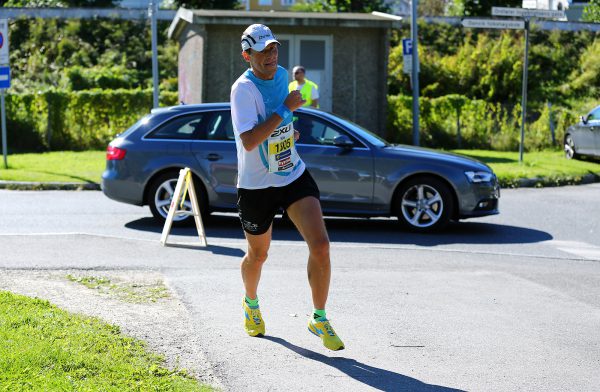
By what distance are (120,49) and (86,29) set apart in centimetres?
255

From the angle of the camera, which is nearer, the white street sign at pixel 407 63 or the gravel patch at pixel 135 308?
the gravel patch at pixel 135 308

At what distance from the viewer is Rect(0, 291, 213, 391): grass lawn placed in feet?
16.3

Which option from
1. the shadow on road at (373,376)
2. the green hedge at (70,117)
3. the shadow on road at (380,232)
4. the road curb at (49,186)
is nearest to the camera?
the shadow on road at (373,376)

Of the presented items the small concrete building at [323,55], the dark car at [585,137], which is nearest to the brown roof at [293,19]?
the small concrete building at [323,55]

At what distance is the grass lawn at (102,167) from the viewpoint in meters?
17.8

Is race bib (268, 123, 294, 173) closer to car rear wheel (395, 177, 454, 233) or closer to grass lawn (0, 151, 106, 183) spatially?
car rear wheel (395, 177, 454, 233)

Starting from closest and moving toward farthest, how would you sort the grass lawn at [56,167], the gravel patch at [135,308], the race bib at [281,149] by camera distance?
the gravel patch at [135,308] < the race bib at [281,149] < the grass lawn at [56,167]

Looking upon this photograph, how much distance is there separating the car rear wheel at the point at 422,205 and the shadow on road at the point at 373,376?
582cm

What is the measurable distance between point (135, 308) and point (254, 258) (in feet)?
3.85

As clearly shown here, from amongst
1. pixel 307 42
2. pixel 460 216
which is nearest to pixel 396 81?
pixel 307 42

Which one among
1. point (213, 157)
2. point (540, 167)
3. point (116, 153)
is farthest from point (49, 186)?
point (540, 167)

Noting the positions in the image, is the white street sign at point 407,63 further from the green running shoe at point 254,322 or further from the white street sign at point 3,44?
the green running shoe at point 254,322

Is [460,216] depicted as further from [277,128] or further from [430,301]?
[277,128]

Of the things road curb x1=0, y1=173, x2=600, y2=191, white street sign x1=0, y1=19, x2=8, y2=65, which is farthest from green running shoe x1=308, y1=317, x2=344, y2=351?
white street sign x1=0, y1=19, x2=8, y2=65
